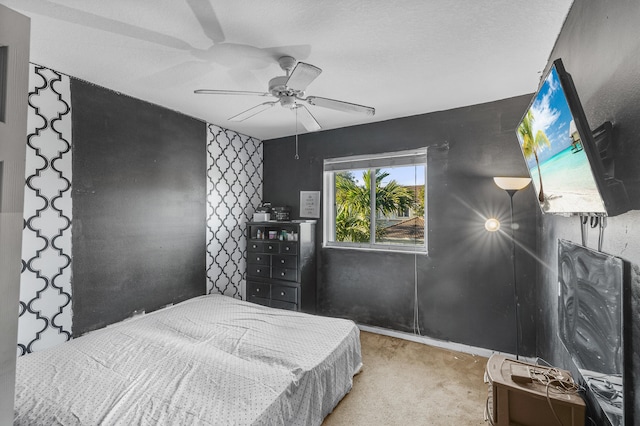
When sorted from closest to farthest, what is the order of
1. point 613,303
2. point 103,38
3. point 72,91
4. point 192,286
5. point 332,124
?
point 613,303 → point 103,38 → point 72,91 → point 192,286 → point 332,124

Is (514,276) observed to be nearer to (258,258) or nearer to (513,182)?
(513,182)

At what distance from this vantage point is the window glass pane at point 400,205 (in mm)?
3539

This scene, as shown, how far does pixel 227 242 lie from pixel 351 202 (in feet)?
5.70

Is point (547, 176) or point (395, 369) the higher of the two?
point (547, 176)

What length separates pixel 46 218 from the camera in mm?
2334

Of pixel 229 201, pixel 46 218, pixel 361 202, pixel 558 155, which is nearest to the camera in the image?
pixel 558 155

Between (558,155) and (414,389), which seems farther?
Result: (414,389)

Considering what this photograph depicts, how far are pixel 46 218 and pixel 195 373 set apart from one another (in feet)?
5.66

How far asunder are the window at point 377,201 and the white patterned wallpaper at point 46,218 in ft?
8.81

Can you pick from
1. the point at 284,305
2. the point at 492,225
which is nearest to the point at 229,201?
the point at 284,305

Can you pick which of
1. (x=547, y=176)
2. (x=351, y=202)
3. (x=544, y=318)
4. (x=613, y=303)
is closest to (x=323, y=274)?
(x=351, y=202)

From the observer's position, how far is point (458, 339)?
3.18 metres

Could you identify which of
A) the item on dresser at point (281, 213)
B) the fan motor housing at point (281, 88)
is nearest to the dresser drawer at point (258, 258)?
the item on dresser at point (281, 213)

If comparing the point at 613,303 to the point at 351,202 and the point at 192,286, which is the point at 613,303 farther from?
the point at 192,286
